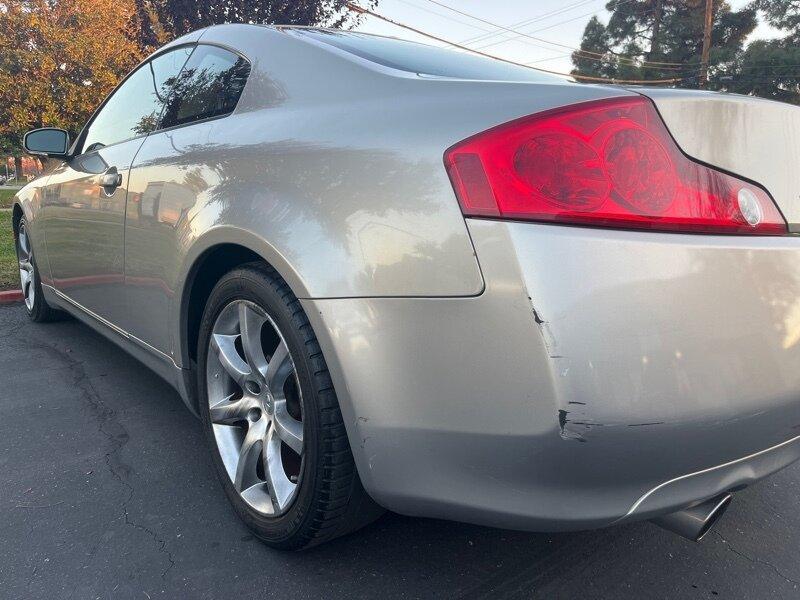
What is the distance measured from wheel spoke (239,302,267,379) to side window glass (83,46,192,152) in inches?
45.8

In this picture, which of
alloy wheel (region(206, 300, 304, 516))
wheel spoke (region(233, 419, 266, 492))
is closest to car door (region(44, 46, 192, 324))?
alloy wheel (region(206, 300, 304, 516))

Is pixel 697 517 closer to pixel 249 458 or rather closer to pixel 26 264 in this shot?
pixel 249 458

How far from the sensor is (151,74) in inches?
113

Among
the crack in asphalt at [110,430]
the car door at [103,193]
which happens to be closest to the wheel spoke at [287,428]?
the crack in asphalt at [110,430]

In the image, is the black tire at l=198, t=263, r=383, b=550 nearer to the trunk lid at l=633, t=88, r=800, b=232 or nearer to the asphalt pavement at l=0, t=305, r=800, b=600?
the asphalt pavement at l=0, t=305, r=800, b=600

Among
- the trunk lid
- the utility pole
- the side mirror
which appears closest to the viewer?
the trunk lid

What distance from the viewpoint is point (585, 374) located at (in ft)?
3.81

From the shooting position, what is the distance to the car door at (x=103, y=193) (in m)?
2.59


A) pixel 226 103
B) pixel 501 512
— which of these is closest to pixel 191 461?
pixel 226 103

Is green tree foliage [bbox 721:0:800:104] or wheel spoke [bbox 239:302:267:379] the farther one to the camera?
green tree foliage [bbox 721:0:800:104]

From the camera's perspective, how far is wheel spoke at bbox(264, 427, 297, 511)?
1.77 meters

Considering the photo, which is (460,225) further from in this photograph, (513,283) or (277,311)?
(277,311)

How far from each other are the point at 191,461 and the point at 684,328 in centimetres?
194

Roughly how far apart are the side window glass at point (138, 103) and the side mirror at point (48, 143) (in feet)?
0.55
